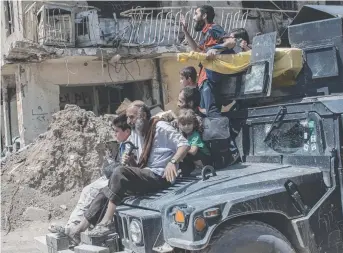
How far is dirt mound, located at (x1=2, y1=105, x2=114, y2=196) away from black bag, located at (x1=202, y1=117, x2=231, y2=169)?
5.28 m

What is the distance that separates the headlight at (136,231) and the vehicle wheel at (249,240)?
525 mm

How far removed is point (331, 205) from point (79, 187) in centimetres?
659

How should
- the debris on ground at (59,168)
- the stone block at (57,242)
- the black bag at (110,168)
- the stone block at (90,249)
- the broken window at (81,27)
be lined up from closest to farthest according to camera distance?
the stone block at (90,249) < the stone block at (57,242) < the black bag at (110,168) < the debris on ground at (59,168) < the broken window at (81,27)

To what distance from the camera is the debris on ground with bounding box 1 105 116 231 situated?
9984 millimetres

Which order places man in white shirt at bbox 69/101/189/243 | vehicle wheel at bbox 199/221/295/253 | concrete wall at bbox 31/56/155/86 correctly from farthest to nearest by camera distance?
concrete wall at bbox 31/56/155/86, man in white shirt at bbox 69/101/189/243, vehicle wheel at bbox 199/221/295/253

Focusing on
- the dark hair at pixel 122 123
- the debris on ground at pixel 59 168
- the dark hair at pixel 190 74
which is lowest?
the debris on ground at pixel 59 168

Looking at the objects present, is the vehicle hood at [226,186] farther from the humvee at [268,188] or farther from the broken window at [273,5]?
the broken window at [273,5]

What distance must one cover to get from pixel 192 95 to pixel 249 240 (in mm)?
2001

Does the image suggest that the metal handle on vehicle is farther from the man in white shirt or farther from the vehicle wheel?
the vehicle wheel

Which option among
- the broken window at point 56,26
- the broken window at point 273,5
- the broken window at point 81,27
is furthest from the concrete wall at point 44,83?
the broken window at point 273,5

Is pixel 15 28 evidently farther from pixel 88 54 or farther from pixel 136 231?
pixel 136 231

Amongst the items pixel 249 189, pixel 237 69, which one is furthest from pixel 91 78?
pixel 249 189

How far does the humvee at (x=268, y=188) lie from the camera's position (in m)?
4.09

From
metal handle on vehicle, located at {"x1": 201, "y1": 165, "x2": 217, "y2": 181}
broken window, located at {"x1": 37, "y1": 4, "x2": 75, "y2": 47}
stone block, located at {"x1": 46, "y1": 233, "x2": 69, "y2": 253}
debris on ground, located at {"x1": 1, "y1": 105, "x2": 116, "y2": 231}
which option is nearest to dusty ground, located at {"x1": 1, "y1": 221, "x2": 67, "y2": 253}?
debris on ground, located at {"x1": 1, "y1": 105, "x2": 116, "y2": 231}
